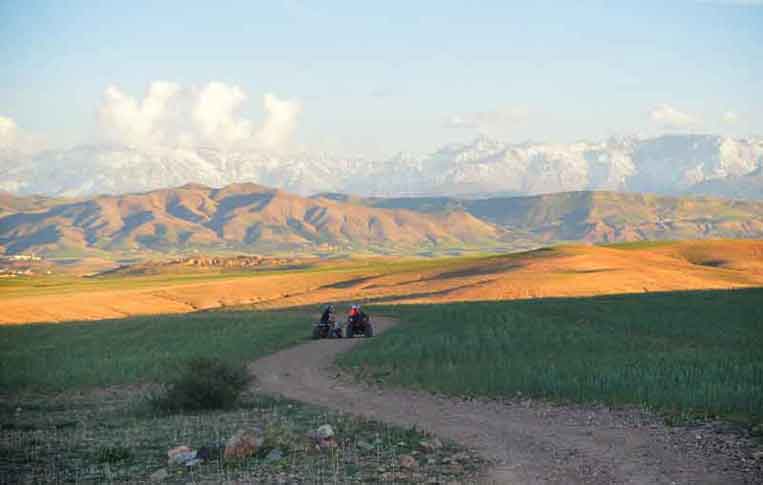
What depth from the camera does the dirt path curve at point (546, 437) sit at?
14.0 meters

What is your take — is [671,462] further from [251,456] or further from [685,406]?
[251,456]

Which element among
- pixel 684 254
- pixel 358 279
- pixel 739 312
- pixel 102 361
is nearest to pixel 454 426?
pixel 102 361

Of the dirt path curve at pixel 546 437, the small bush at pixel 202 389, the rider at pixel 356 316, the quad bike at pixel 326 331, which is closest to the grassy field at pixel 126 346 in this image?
the quad bike at pixel 326 331

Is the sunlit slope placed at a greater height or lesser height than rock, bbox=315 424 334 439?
lesser

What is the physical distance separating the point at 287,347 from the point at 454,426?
19.0m

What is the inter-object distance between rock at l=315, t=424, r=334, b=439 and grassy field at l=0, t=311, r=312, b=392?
32.4 ft

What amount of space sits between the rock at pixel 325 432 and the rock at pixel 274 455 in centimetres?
130

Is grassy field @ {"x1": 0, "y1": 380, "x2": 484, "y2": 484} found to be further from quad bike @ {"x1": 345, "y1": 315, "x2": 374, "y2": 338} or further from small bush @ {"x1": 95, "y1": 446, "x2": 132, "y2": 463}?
quad bike @ {"x1": 345, "y1": 315, "x2": 374, "y2": 338}

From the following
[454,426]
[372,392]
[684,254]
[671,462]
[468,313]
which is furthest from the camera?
[684,254]

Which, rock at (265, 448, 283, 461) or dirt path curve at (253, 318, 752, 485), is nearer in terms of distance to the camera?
dirt path curve at (253, 318, 752, 485)

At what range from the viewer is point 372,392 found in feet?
79.5

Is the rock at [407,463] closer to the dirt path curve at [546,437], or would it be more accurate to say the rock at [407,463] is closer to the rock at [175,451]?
the dirt path curve at [546,437]

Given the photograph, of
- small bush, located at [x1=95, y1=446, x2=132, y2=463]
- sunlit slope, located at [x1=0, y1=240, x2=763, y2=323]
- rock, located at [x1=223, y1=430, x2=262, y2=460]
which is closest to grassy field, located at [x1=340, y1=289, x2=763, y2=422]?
rock, located at [x1=223, y1=430, x2=262, y2=460]

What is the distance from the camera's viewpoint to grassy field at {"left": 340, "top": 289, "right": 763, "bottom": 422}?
20.3 metres
